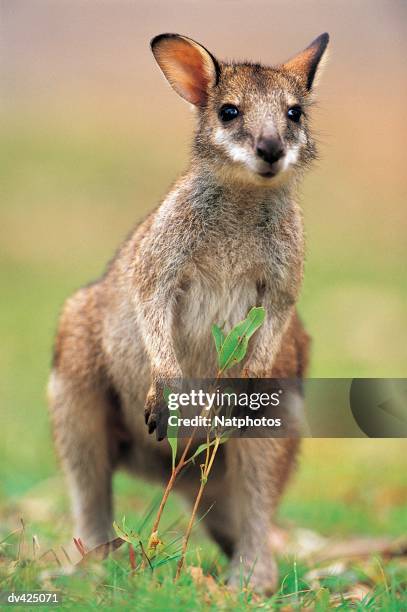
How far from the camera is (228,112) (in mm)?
4207

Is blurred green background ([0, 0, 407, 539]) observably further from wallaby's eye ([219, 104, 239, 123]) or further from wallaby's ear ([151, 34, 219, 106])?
wallaby's eye ([219, 104, 239, 123])

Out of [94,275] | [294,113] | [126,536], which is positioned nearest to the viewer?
[126,536]

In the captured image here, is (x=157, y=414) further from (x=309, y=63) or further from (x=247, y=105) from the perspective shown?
(x=309, y=63)

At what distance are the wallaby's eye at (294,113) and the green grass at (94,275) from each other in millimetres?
482

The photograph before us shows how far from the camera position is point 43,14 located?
4520mm

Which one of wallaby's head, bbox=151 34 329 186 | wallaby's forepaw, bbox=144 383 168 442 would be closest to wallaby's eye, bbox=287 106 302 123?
wallaby's head, bbox=151 34 329 186

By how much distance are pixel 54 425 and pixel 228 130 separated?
78.2 inches

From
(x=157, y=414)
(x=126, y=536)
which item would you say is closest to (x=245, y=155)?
(x=157, y=414)

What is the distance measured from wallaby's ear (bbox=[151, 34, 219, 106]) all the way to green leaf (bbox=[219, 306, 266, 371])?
1045 millimetres

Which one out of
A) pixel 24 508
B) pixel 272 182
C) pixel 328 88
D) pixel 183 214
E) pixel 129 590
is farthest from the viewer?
pixel 24 508

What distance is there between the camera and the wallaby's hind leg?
16.8ft

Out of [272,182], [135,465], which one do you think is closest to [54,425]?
[135,465]

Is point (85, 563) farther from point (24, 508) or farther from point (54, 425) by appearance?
point (24, 508)

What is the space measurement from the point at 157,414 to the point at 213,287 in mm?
640
